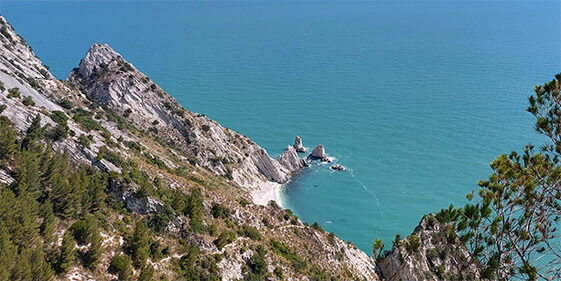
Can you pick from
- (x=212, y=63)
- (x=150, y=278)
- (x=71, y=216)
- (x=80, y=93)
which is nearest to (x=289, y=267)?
(x=150, y=278)

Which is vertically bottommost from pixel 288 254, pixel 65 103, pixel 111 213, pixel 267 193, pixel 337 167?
pixel 111 213

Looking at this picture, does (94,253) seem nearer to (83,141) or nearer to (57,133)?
(83,141)

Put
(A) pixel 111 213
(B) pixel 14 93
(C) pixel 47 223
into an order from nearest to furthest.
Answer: (C) pixel 47 223
(A) pixel 111 213
(B) pixel 14 93

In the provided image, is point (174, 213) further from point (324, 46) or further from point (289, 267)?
point (324, 46)

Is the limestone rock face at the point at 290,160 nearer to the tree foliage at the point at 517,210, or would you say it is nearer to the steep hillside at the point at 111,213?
the steep hillside at the point at 111,213

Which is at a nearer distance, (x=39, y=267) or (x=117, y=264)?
(x=39, y=267)

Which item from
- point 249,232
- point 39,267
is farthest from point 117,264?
point 249,232

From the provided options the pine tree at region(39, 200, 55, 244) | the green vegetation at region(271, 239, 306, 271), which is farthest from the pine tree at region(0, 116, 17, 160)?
the green vegetation at region(271, 239, 306, 271)

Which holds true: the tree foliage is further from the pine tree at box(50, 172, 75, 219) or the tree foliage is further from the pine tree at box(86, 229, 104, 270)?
the pine tree at box(50, 172, 75, 219)
